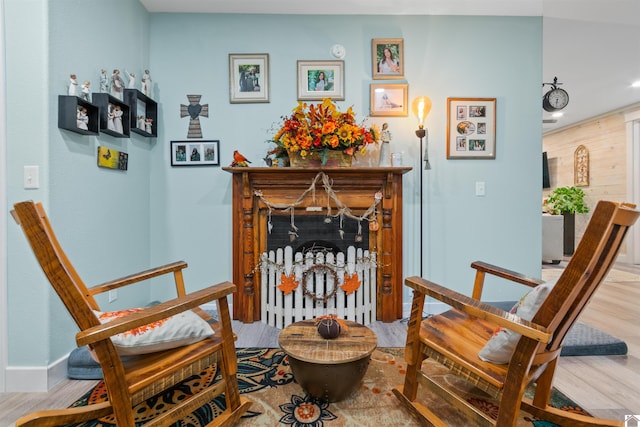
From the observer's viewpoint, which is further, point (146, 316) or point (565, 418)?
point (565, 418)

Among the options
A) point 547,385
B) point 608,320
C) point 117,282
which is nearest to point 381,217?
point 547,385

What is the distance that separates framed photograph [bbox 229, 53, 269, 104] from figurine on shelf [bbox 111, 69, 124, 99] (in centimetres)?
79

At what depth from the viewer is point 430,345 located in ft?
4.50

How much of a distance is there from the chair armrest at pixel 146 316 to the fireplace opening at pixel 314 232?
4.04 feet

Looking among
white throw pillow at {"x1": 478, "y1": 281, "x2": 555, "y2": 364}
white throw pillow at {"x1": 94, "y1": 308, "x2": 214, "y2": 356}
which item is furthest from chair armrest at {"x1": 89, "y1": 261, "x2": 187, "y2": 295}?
white throw pillow at {"x1": 478, "y1": 281, "x2": 555, "y2": 364}

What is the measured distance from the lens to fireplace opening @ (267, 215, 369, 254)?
102 inches

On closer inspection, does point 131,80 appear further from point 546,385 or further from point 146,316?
point 546,385

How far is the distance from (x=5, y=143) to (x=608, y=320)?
4.25 m

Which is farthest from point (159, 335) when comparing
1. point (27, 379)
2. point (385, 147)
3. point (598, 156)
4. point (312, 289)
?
point (598, 156)

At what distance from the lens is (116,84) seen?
7.31 feet

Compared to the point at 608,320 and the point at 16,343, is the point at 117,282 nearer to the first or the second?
the point at 16,343

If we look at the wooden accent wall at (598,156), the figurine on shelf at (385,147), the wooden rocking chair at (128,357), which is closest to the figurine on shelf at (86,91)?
the wooden rocking chair at (128,357)

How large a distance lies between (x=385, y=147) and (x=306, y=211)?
836mm

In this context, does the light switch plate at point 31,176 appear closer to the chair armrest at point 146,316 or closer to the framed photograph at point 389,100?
the chair armrest at point 146,316
